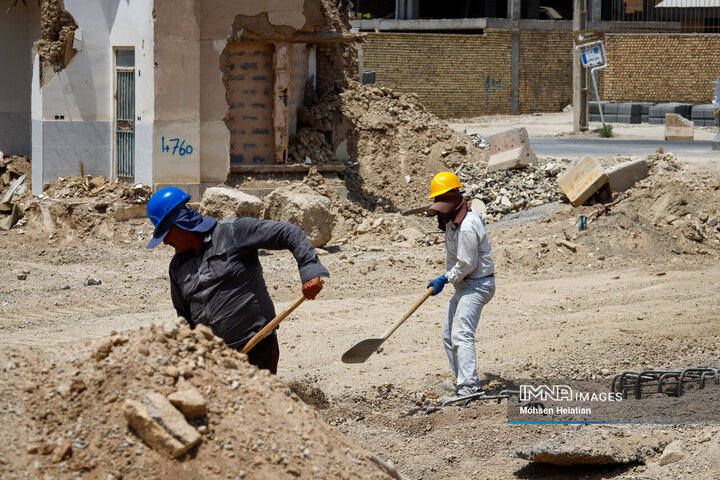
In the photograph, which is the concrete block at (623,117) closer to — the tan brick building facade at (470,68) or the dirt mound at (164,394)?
the tan brick building facade at (470,68)

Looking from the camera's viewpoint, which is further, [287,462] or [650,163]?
[650,163]

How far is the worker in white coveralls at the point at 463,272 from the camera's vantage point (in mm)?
7016

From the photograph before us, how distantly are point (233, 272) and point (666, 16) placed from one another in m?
35.0

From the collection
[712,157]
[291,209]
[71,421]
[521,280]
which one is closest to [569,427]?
[71,421]

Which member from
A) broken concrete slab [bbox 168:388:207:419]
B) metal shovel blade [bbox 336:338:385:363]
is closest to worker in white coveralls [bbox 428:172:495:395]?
metal shovel blade [bbox 336:338:385:363]

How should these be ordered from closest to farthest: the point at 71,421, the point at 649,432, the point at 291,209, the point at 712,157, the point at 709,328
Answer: the point at 71,421 < the point at 649,432 < the point at 709,328 < the point at 291,209 < the point at 712,157

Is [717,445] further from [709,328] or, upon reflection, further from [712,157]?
[712,157]

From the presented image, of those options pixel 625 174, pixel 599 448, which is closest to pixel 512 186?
pixel 625 174

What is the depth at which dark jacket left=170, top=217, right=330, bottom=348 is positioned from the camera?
5.50 meters

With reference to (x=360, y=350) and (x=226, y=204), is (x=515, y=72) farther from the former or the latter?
(x=360, y=350)

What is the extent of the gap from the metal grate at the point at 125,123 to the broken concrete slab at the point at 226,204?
8.47 feet

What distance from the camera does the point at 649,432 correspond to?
609 centimetres

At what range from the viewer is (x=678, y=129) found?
22.5 m

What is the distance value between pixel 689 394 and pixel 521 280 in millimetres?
5385
